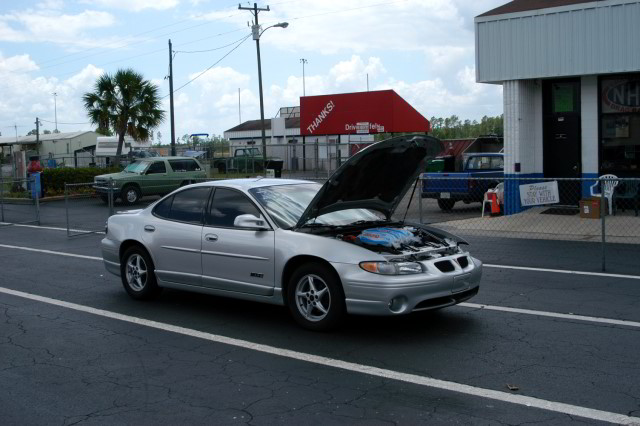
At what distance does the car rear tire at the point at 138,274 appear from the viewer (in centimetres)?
894

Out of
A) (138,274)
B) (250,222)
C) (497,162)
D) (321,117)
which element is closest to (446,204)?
(497,162)

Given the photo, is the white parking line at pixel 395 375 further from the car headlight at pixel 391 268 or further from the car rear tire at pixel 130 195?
the car rear tire at pixel 130 195

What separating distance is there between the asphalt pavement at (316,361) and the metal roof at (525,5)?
10.1 metres

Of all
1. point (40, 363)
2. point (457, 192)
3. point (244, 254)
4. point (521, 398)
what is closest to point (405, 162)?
point (244, 254)

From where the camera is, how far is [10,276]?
448 inches

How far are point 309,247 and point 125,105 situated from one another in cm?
2913

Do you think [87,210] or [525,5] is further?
[87,210]

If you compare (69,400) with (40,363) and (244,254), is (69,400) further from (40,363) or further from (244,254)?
(244,254)

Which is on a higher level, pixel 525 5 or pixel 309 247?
pixel 525 5

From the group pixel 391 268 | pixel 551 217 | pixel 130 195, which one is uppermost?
pixel 130 195

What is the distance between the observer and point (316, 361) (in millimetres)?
6453

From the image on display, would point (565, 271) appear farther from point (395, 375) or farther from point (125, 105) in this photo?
point (125, 105)

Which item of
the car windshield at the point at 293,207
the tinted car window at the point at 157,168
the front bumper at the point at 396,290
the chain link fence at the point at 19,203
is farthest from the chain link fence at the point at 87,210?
the front bumper at the point at 396,290

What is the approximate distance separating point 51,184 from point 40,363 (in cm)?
2494
